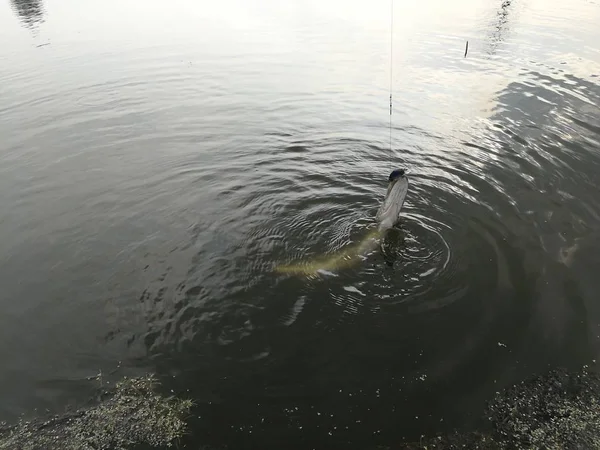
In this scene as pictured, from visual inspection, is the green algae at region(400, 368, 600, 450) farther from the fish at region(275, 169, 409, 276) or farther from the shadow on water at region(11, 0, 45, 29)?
the shadow on water at region(11, 0, 45, 29)

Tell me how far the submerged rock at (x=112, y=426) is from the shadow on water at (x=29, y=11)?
102 feet

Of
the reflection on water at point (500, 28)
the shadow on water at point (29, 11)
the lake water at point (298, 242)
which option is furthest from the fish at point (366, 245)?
the shadow on water at point (29, 11)

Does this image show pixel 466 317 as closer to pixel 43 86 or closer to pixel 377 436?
pixel 377 436

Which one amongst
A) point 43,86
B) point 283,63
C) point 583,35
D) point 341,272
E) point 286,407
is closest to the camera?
point 286,407

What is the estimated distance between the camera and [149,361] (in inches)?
237

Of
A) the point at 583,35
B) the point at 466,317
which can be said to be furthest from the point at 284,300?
the point at 583,35

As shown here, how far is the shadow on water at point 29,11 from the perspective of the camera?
29641mm

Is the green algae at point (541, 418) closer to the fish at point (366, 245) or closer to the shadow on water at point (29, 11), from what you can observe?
the fish at point (366, 245)

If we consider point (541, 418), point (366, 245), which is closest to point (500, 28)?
point (366, 245)

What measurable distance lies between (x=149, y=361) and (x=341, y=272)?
330 cm

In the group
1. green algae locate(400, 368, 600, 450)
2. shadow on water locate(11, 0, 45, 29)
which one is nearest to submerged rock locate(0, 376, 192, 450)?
green algae locate(400, 368, 600, 450)

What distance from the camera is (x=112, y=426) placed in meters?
5.21

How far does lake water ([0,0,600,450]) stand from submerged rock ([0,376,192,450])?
0.70ft

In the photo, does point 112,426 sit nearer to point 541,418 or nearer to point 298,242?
point 298,242
